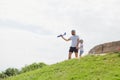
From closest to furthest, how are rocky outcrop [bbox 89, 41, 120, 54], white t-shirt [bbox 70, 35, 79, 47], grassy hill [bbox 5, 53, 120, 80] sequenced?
grassy hill [bbox 5, 53, 120, 80] → white t-shirt [bbox 70, 35, 79, 47] → rocky outcrop [bbox 89, 41, 120, 54]

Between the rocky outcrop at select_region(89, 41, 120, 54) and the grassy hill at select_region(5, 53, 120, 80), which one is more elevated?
the rocky outcrop at select_region(89, 41, 120, 54)

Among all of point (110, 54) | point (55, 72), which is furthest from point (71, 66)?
point (110, 54)

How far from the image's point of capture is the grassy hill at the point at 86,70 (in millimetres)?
16375

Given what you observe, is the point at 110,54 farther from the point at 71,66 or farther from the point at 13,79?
the point at 13,79

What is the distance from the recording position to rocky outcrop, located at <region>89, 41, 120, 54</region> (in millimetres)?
20684

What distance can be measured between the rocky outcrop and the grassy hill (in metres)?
0.94

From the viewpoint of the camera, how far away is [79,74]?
17.1 metres

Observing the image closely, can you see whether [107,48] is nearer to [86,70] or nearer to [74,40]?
[74,40]

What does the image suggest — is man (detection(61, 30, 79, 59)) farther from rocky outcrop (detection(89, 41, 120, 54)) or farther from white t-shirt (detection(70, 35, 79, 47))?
rocky outcrop (detection(89, 41, 120, 54))

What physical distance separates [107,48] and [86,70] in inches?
156

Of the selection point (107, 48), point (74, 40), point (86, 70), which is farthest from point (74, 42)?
point (86, 70)

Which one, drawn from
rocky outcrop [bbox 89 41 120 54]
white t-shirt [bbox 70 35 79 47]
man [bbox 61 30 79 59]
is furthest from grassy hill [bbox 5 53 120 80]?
rocky outcrop [bbox 89 41 120 54]

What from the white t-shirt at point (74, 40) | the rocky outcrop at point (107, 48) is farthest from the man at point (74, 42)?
the rocky outcrop at point (107, 48)

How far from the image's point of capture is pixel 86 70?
17.6 meters
